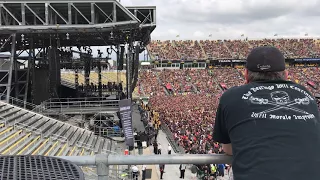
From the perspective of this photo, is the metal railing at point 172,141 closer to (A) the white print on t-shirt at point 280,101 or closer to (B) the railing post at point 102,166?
(B) the railing post at point 102,166

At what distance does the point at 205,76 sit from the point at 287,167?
57.2 m

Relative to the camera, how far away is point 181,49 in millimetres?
71312

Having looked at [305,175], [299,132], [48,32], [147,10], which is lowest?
[305,175]

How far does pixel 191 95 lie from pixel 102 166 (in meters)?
42.6

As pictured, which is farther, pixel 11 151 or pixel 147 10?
pixel 147 10

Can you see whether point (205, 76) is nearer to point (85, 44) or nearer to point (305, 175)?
point (85, 44)

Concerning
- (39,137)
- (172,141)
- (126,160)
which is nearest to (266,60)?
(126,160)

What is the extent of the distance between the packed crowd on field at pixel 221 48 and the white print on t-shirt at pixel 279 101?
64650 mm

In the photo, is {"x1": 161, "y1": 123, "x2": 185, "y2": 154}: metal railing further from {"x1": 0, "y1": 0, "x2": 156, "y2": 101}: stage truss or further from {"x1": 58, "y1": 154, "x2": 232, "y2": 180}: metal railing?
{"x1": 58, "y1": 154, "x2": 232, "y2": 180}: metal railing

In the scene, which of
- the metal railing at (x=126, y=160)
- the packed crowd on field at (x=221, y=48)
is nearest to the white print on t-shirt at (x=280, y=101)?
the metal railing at (x=126, y=160)

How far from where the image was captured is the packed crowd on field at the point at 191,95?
22366 millimetres

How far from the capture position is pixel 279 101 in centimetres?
211

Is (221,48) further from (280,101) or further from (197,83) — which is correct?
(280,101)

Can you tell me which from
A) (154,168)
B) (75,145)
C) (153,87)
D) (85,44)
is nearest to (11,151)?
(75,145)
